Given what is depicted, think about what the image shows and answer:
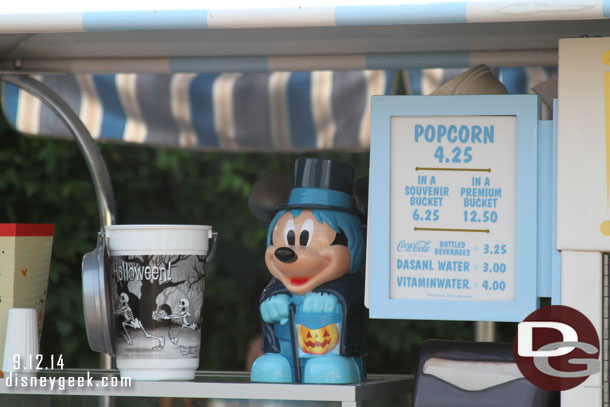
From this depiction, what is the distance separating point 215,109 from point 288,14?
118 cm

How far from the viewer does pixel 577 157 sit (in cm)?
111

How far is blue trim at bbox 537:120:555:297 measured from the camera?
3.75 feet

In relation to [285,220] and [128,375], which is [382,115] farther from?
[128,375]

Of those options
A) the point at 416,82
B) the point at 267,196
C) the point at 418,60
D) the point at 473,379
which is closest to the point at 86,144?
the point at 267,196

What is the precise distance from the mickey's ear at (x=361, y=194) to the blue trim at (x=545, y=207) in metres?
0.33

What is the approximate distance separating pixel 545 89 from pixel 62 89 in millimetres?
1362

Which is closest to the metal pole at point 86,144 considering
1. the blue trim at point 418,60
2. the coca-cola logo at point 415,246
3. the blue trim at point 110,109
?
the blue trim at point 110,109

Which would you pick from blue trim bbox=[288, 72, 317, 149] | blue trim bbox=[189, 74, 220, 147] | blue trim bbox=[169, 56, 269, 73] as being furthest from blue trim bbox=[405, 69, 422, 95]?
blue trim bbox=[189, 74, 220, 147]

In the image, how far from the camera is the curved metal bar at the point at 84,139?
1683mm

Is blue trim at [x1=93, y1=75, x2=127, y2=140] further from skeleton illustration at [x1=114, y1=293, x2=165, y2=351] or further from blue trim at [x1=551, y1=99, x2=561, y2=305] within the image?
blue trim at [x1=551, y1=99, x2=561, y2=305]

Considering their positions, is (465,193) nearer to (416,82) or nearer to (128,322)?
(128,322)

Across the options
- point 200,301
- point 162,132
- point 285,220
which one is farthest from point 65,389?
point 162,132

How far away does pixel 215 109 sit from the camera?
7.33 feet

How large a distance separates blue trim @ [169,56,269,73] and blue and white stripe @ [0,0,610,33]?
692mm
